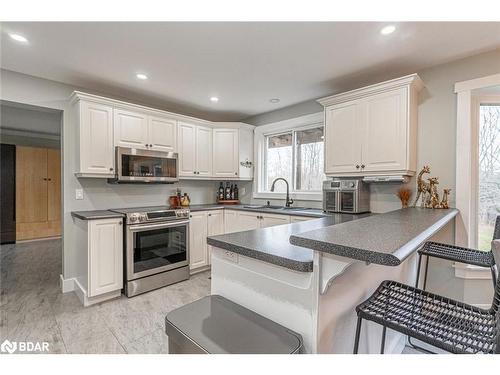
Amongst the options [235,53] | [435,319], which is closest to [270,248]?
[435,319]

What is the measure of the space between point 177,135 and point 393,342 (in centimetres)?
329

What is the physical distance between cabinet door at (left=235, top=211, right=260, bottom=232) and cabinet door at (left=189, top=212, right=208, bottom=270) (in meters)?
0.48

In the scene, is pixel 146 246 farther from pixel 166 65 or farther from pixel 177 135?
pixel 166 65

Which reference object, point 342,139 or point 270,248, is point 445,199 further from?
point 270,248

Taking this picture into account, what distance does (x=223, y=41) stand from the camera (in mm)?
2100

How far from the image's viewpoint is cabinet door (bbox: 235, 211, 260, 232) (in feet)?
11.1

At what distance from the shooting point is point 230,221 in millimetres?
3738

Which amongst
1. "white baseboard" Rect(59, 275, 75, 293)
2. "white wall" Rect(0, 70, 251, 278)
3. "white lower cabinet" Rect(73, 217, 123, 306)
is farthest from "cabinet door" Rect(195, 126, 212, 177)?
"white baseboard" Rect(59, 275, 75, 293)

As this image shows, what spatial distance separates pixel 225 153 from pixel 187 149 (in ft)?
2.08

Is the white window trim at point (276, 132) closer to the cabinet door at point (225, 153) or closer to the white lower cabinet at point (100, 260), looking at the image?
the cabinet door at point (225, 153)
